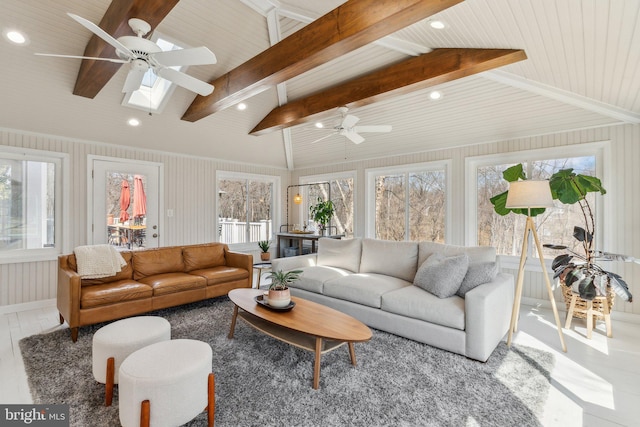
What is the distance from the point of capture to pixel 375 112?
5.04 meters

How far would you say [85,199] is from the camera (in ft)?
15.2

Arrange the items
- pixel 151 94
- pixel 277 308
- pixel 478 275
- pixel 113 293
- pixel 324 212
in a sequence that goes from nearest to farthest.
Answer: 1. pixel 277 308
2. pixel 478 275
3. pixel 113 293
4. pixel 151 94
5. pixel 324 212

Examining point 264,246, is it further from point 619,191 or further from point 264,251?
point 619,191

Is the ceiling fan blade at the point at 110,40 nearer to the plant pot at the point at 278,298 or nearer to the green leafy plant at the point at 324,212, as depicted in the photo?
the plant pot at the point at 278,298

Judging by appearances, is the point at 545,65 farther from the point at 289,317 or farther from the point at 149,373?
the point at 149,373

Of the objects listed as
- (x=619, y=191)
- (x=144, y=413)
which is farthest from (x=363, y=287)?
(x=619, y=191)

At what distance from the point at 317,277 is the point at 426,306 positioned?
1495 mm

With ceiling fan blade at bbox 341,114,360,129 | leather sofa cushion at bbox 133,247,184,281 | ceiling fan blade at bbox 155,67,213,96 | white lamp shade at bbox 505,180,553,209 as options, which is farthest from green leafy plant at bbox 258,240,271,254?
white lamp shade at bbox 505,180,553,209

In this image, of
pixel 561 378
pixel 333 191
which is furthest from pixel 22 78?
pixel 561 378

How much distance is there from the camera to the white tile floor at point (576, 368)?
201cm

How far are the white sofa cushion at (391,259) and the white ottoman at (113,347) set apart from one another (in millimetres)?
2654

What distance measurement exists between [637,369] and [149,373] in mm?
3771

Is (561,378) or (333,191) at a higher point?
(333,191)

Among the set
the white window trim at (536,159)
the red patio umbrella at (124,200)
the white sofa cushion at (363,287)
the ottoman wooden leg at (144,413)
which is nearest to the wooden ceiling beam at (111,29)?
the red patio umbrella at (124,200)
